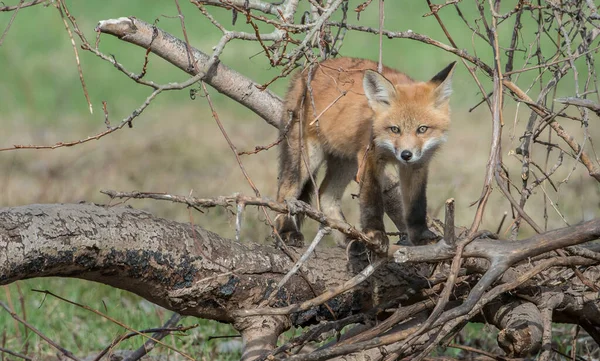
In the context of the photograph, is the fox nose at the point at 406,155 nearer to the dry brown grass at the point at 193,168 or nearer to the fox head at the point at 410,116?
the fox head at the point at 410,116

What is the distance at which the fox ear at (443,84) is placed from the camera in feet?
17.0

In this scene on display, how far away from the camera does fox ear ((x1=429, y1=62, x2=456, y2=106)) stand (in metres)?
5.17

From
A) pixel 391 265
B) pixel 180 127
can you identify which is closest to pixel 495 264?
pixel 391 265

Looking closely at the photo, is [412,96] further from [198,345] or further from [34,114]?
[34,114]

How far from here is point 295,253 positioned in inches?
158

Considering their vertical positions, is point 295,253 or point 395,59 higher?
point 395,59

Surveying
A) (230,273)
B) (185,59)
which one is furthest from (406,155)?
(230,273)

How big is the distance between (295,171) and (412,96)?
0.97m

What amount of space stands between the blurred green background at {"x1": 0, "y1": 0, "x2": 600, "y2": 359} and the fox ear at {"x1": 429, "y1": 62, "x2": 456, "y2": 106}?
0.41m

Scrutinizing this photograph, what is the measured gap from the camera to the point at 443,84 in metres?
5.25

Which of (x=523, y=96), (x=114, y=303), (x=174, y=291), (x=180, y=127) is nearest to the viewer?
(x=174, y=291)

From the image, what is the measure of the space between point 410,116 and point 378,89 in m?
0.31

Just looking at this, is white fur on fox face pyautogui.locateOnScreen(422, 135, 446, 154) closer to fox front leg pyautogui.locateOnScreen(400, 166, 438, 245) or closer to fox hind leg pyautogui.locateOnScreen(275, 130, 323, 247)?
fox front leg pyautogui.locateOnScreen(400, 166, 438, 245)

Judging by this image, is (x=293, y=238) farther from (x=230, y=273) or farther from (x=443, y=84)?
(x=230, y=273)
